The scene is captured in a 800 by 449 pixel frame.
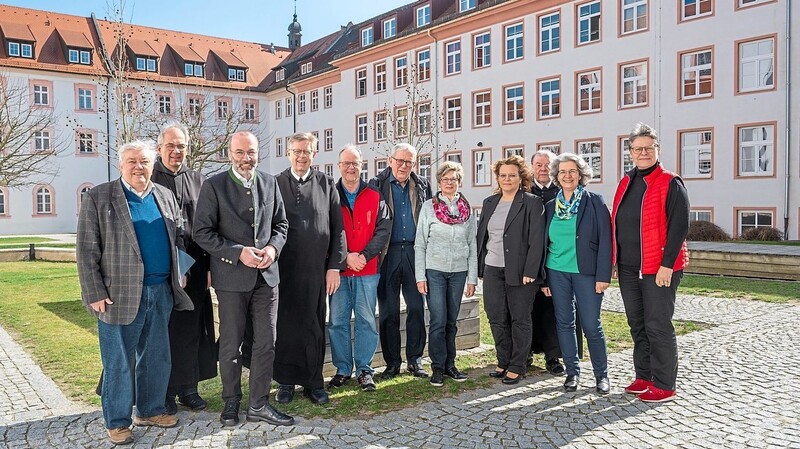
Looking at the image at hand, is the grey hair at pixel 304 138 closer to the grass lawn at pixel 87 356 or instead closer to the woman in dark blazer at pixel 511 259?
the woman in dark blazer at pixel 511 259

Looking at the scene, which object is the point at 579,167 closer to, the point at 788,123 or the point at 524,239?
Answer: the point at 524,239

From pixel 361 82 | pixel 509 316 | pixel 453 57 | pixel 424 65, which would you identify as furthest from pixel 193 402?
pixel 361 82

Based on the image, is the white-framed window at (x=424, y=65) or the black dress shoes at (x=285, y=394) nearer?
the black dress shoes at (x=285, y=394)

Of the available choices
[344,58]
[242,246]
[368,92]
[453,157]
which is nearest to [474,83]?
[453,157]

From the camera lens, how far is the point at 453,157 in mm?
30875

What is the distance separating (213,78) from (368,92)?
13618mm

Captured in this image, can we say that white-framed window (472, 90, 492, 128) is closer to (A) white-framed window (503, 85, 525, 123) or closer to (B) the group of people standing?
(A) white-framed window (503, 85, 525, 123)

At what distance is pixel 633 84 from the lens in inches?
932

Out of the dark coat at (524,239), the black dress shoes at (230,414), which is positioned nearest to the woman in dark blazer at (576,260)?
the dark coat at (524,239)

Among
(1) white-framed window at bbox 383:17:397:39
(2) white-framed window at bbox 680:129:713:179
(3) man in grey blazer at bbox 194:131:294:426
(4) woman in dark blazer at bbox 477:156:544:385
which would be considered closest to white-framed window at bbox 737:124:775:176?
(2) white-framed window at bbox 680:129:713:179

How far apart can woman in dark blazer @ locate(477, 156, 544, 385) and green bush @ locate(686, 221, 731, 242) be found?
652 inches

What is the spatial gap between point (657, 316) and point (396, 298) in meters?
2.18

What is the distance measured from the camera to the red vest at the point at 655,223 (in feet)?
16.5

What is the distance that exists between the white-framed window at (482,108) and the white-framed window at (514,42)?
6.41ft
